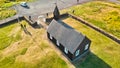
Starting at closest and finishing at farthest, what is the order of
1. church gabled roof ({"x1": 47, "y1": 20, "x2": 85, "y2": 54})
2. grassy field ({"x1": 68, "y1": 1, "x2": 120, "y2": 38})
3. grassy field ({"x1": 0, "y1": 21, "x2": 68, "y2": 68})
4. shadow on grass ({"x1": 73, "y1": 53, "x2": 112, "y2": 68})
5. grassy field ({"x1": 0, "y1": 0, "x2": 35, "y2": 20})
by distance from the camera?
church gabled roof ({"x1": 47, "y1": 20, "x2": 85, "y2": 54}) → shadow on grass ({"x1": 73, "y1": 53, "x2": 112, "y2": 68}) → grassy field ({"x1": 0, "y1": 21, "x2": 68, "y2": 68}) → grassy field ({"x1": 68, "y1": 1, "x2": 120, "y2": 38}) → grassy field ({"x1": 0, "y1": 0, "x2": 35, "y2": 20})

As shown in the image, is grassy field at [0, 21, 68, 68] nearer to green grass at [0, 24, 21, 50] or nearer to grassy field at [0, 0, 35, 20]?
green grass at [0, 24, 21, 50]

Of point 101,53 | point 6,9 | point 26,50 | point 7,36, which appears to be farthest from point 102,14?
point 6,9

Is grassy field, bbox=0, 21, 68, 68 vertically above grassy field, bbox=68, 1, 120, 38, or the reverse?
grassy field, bbox=68, 1, 120, 38

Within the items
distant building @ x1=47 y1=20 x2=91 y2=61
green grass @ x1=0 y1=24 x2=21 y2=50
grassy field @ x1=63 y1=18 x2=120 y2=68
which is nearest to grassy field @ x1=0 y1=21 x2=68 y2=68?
green grass @ x1=0 y1=24 x2=21 y2=50

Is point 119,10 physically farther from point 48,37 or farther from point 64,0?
point 48,37

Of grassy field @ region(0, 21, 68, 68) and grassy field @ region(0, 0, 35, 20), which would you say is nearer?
grassy field @ region(0, 21, 68, 68)

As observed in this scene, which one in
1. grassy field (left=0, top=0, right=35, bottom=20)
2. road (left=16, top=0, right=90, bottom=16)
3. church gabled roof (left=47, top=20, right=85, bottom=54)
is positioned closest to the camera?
church gabled roof (left=47, top=20, right=85, bottom=54)

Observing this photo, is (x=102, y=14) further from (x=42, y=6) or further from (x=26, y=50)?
(x=26, y=50)

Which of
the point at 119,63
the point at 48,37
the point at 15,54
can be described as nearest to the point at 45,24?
the point at 48,37

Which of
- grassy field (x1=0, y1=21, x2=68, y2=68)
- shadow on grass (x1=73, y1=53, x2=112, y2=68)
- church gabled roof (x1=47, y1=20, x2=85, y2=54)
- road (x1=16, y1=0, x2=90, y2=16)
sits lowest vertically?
shadow on grass (x1=73, y1=53, x2=112, y2=68)
